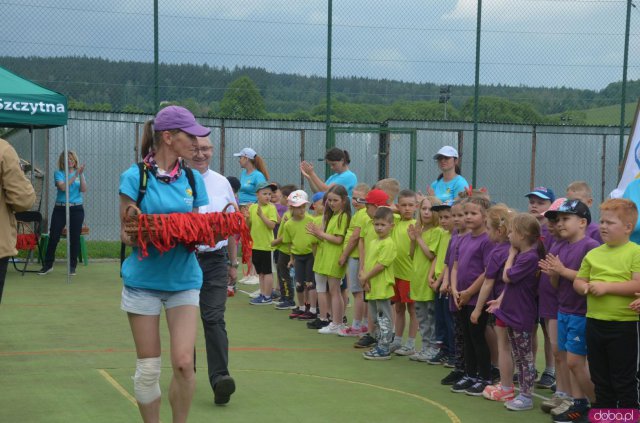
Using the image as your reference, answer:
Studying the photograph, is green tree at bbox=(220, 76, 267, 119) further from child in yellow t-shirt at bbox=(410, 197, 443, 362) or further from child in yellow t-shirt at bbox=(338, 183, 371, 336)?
child in yellow t-shirt at bbox=(410, 197, 443, 362)

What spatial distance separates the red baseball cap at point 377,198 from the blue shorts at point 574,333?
127 inches

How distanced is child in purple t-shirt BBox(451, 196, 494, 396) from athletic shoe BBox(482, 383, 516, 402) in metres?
0.13

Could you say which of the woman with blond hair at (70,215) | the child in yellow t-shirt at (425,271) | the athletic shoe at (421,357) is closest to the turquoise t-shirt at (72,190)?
the woman with blond hair at (70,215)

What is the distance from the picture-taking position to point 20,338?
32.5ft

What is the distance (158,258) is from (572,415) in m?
3.25

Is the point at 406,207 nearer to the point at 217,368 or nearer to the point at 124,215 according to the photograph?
the point at 217,368

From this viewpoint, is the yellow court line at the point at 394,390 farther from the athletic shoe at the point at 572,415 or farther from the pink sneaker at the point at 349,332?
the pink sneaker at the point at 349,332

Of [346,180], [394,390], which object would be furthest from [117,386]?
[346,180]

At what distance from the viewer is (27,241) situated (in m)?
15.6

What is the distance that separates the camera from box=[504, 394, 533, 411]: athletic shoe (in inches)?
287

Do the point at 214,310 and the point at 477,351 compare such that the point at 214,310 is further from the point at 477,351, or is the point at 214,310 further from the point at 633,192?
the point at 633,192

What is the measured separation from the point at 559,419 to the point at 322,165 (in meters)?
12.2

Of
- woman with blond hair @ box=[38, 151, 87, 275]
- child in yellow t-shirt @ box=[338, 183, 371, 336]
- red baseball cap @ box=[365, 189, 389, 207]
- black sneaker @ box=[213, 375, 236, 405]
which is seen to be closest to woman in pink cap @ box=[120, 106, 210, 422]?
black sneaker @ box=[213, 375, 236, 405]

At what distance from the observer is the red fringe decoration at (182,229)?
5379mm
